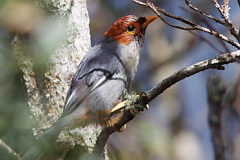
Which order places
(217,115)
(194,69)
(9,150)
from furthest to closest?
1. (194,69)
2. (9,150)
3. (217,115)

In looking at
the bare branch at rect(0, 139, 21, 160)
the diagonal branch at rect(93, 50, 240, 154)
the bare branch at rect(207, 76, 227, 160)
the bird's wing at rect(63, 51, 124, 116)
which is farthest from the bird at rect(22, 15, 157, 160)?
the bare branch at rect(207, 76, 227, 160)

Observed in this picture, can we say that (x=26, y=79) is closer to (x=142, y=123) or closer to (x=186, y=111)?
(x=142, y=123)

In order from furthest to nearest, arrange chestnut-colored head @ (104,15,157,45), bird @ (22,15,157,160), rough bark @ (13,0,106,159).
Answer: chestnut-colored head @ (104,15,157,45) < bird @ (22,15,157,160) < rough bark @ (13,0,106,159)

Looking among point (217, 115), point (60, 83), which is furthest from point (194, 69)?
point (60, 83)

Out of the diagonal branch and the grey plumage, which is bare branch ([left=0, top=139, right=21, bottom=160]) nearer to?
the diagonal branch

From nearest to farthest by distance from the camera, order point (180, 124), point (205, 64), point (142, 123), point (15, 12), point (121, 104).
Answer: point (15, 12), point (205, 64), point (121, 104), point (142, 123), point (180, 124)

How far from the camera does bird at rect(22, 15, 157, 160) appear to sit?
14.9 feet

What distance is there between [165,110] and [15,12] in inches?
199

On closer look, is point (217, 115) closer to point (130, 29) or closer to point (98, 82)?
point (98, 82)

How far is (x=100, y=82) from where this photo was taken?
15.8ft

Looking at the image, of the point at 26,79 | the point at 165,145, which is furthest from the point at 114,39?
the point at 165,145

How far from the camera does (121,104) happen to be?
4695 millimetres

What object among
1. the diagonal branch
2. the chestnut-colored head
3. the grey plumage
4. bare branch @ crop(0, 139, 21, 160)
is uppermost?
the chestnut-colored head

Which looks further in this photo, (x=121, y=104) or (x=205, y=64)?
(x=121, y=104)
